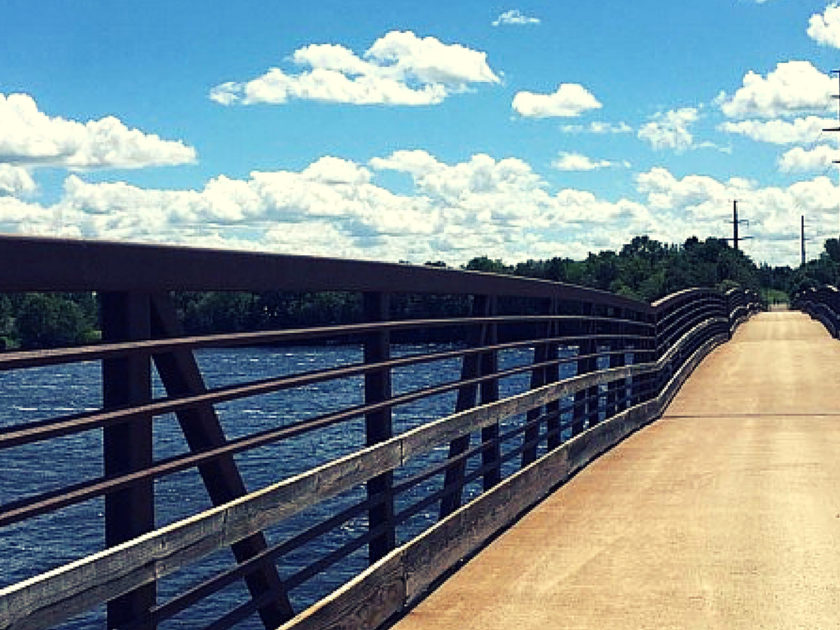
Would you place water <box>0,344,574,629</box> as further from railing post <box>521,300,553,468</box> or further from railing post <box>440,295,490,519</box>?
railing post <box>440,295,490,519</box>

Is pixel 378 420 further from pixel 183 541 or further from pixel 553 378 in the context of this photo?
pixel 553 378

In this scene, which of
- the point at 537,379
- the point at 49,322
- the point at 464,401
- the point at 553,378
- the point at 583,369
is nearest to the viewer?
the point at 49,322

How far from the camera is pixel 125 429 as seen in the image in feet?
12.8

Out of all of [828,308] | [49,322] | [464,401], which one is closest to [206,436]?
[49,322]

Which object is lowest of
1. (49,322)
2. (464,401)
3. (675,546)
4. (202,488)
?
(202,488)

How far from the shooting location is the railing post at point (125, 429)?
388 cm

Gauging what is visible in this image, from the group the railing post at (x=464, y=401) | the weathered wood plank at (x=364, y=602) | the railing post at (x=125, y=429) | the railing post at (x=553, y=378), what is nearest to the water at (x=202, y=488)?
the railing post at (x=553, y=378)

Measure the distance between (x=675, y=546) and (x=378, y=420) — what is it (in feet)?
7.29

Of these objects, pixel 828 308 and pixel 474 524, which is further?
pixel 828 308

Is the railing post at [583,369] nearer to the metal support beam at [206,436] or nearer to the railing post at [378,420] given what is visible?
the railing post at [378,420]

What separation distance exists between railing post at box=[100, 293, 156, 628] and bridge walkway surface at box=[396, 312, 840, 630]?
2155 millimetres

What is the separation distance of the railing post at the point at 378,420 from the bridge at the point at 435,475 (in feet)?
0.04

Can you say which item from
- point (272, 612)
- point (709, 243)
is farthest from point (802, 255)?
point (272, 612)

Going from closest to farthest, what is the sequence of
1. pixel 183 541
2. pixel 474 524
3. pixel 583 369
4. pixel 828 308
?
pixel 183 541 → pixel 474 524 → pixel 583 369 → pixel 828 308
